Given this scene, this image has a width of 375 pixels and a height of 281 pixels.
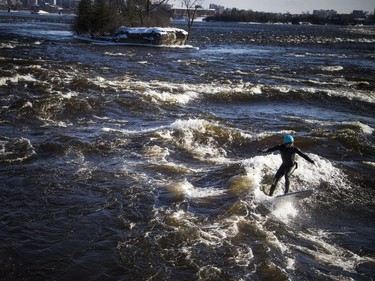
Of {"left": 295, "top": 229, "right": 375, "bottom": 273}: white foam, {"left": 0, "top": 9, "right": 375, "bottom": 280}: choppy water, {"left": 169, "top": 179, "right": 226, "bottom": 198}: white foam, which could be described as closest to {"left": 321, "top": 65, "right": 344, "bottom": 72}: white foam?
{"left": 0, "top": 9, "right": 375, "bottom": 280}: choppy water

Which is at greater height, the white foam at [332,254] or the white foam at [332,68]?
the white foam at [332,68]

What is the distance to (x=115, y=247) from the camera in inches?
260

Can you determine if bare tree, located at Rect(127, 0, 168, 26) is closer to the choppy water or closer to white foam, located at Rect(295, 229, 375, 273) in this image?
the choppy water

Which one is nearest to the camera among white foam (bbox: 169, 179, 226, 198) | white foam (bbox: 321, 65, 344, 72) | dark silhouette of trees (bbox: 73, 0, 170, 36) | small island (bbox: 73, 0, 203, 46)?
white foam (bbox: 169, 179, 226, 198)

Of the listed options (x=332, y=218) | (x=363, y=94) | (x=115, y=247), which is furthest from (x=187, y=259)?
(x=363, y=94)

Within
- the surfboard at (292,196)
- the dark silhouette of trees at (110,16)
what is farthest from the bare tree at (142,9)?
the surfboard at (292,196)

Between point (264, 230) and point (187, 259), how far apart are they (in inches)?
75.1

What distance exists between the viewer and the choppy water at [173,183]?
637 centimetres

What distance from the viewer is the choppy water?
251 inches

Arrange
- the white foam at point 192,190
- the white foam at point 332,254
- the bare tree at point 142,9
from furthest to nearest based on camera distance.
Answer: the bare tree at point 142,9, the white foam at point 192,190, the white foam at point 332,254

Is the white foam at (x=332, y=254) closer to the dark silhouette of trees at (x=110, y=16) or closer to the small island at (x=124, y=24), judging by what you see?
the small island at (x=124, y=24)

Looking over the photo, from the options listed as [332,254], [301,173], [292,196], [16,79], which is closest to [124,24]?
[16,79]

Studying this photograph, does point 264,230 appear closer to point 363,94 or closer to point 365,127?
point 365,127

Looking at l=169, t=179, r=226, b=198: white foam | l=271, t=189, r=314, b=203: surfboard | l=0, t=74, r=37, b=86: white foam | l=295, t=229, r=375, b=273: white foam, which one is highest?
l=0, t=74, r=37, b=86: white foam
